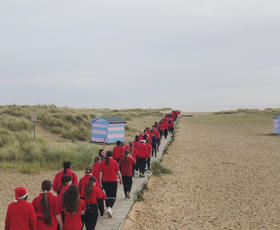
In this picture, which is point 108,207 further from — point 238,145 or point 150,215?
point 238,145

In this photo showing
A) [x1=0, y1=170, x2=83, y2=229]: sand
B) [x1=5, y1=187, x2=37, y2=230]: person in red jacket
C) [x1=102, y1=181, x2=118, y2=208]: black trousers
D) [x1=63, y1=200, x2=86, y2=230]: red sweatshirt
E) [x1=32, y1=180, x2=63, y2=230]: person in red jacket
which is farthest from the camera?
[x1=0, y1=170, x2=83, y2=229]: sand

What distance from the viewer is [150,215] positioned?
847 cm

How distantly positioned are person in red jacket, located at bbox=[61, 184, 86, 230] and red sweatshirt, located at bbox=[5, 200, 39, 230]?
47 centimetres

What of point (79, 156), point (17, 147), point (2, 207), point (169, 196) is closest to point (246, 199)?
point (169, 196)

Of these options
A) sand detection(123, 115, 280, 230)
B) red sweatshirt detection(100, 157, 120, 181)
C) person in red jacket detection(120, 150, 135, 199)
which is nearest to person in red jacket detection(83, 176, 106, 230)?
red sweatshirt detection(100, 157, 120, 181)

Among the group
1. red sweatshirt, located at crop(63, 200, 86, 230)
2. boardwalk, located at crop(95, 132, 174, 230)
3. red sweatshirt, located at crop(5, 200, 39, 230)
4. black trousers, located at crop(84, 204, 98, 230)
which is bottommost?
boardwalk, located at crop(95, 132, 174, 230)

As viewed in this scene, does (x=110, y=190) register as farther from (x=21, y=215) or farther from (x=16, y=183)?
(x=16, y=183)

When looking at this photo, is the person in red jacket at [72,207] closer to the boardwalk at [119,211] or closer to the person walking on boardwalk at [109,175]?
the boardwalk at [119,211]

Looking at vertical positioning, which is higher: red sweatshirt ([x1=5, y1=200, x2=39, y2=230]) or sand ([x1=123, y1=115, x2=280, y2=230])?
red sweatshirt ([x1=5, y1=200, x2=39, y2=230])

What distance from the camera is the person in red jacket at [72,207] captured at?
4.86 meters

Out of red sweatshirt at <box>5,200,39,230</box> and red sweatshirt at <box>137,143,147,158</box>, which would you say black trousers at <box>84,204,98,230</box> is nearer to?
red sweatshirt at <box>5,200,39,230</box>

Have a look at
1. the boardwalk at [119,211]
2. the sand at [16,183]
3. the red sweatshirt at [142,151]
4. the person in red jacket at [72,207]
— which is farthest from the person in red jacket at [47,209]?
the red sweatshirt at [142,151]

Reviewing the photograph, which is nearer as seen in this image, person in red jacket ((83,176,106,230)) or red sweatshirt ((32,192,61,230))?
red sweatshirt ((32,192,61,230))

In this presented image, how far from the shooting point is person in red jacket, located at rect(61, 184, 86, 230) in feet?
16.0
